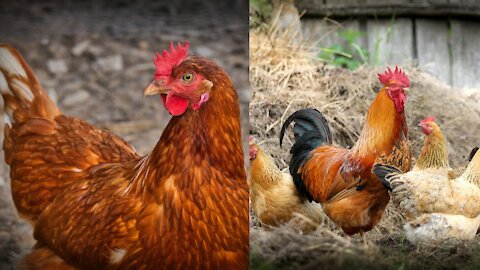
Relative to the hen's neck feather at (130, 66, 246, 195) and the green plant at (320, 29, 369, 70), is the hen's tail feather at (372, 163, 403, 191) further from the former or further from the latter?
the green plant at (320, 29, 369, 70)

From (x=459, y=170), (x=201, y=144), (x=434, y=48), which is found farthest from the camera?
(x=434, y=48)

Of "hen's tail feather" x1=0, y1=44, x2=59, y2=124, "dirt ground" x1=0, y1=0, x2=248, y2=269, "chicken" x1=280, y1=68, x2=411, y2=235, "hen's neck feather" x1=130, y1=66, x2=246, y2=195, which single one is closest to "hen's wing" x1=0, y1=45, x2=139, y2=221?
"hen's tail feather" x1=0, y1=44, x2=59, y2=124

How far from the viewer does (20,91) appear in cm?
244

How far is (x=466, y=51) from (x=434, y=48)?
14 cm

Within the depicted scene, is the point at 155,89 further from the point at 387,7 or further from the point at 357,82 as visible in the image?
the point at 387,7

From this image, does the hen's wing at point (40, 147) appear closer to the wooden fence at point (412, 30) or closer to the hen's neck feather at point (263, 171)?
the hen's neck feather at point (263, 171)

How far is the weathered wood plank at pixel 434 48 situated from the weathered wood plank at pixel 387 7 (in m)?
0.05

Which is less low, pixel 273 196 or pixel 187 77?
pixel 187 77

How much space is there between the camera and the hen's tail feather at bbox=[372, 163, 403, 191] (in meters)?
2.42

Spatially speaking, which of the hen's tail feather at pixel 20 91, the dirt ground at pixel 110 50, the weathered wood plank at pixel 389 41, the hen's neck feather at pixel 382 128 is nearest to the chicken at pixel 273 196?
the dirt ground at pixel 110 50

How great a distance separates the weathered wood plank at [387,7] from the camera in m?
2.73

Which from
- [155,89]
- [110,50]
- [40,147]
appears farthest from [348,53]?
[40,147]

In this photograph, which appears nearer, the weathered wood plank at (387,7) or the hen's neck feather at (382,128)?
the hen's neck feather at (382,128)

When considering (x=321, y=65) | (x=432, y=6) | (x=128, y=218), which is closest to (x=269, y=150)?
(x=321, y=65)
